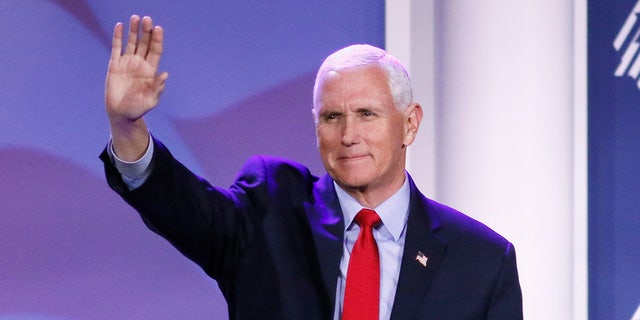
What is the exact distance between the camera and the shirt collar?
6.48ft

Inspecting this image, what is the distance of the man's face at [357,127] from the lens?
1.93m

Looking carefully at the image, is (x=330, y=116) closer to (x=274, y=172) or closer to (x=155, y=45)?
(x=274, y=172)

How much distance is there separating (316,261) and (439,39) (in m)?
1.57

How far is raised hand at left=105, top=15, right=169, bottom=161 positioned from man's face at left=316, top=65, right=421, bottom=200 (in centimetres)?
40

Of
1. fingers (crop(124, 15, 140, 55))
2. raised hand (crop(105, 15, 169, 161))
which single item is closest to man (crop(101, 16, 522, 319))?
raised hand (crop(105, 15, 169, 161))

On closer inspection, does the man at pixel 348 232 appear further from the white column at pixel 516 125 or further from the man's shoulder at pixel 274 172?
the white column at pixel 516 125

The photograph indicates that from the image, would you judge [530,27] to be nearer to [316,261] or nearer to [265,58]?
[265,58]

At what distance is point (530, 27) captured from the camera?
3.11 meters

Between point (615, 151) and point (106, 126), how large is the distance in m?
1.67

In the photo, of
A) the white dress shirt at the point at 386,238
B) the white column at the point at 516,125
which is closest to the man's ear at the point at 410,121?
the white dress shirt at the point at 386,238

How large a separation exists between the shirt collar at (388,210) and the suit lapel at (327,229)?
0.01m

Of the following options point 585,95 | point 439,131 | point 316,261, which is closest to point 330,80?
point 316,261

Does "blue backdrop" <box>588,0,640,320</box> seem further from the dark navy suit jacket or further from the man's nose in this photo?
the man's nose

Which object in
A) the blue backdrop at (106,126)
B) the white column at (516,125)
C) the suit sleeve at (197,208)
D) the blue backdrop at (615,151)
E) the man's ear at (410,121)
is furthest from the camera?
the blue backdrop at (615,151)
